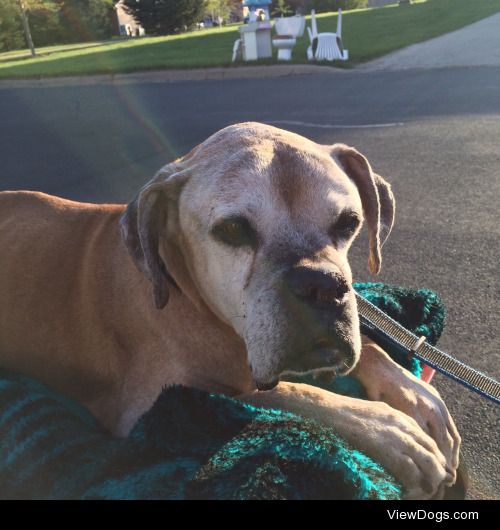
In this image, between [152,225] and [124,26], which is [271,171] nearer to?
[152,225]

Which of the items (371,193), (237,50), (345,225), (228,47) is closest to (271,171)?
(345,225)

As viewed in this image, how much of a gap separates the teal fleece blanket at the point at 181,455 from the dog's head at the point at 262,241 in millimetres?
231

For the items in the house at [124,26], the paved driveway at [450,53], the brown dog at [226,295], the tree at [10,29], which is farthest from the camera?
the house at [124,26]

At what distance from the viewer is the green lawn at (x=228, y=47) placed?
1916 cm

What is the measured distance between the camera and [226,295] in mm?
2492

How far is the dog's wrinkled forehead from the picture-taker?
2418 mm

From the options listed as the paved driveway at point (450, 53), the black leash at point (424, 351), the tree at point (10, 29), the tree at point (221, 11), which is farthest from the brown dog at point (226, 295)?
the tree at point (221, 11)

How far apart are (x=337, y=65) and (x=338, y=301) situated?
15590 mm

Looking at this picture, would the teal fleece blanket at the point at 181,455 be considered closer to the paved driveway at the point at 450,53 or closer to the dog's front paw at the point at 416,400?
the dog's front paw at the point at 416,400

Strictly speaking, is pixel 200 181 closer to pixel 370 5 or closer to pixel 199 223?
pixel 199 223

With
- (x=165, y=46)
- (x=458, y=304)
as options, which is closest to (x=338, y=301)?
(x=458, y=304)

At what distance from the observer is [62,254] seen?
308 cm

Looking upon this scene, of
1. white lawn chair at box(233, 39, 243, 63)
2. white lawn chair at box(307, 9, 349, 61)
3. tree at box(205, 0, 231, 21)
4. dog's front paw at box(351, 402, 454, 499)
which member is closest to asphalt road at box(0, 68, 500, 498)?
dog's front paw at box(351, 402, 454, 499)

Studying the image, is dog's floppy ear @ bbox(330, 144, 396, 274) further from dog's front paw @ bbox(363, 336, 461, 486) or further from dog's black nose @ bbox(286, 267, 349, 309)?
dog's black nose @ bbox(286, 267, 349, 309)
